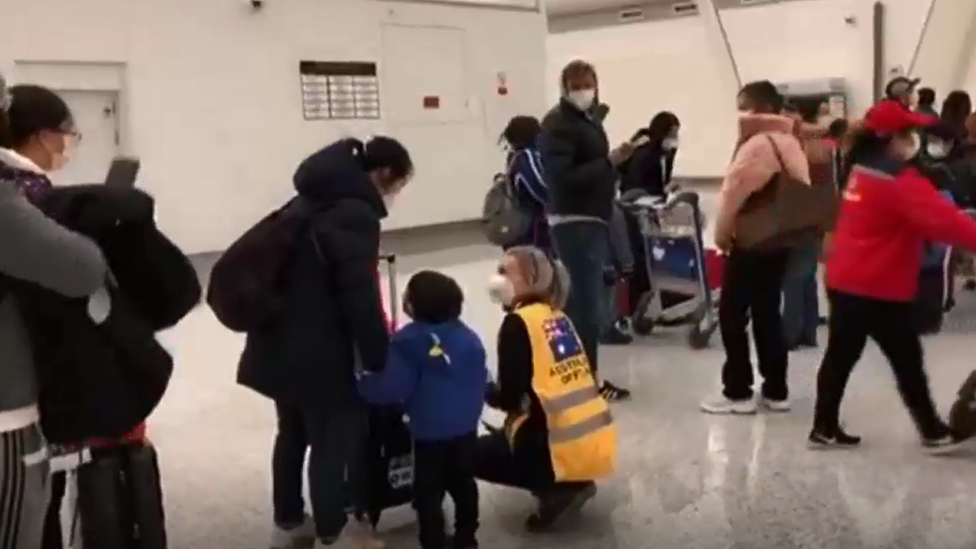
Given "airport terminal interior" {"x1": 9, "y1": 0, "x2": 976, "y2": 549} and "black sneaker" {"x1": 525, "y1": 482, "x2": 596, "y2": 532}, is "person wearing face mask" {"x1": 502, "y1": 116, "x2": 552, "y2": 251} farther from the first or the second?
"black sneaker" {"x1": 525, "y1": 482, "x2": 596, "y2": 532}

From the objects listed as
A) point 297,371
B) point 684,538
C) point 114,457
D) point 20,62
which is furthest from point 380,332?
point 20,62

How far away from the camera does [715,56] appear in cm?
1481

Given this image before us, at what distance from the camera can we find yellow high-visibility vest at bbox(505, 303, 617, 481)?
3715 millimetres

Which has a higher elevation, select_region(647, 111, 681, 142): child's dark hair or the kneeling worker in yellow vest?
select_region(647, 111, 681, 142): child's dark hair

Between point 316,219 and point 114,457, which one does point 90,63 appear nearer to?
point 316,219

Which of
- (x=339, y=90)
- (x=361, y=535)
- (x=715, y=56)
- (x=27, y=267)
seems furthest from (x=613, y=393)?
(x=715, y=56)

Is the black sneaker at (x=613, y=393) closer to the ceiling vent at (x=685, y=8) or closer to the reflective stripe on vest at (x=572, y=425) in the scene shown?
the reflective stripe on vest at (x=572, y=425)

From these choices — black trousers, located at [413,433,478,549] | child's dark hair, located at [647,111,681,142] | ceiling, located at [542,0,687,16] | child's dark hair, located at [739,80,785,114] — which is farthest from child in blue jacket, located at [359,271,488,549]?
ceiling, located at [542,0,687,16]

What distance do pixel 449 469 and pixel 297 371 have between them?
22.0 inches

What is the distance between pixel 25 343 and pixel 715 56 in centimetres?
1324

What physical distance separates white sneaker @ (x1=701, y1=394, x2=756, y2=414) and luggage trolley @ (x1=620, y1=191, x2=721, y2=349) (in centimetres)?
158

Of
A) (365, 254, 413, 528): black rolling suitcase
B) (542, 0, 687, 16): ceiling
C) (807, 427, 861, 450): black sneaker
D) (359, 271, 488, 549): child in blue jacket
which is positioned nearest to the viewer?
(359, 271, 488, 549): child in blue jacket

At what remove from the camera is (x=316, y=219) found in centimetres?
337

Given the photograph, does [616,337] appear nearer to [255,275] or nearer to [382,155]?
[382,155]
